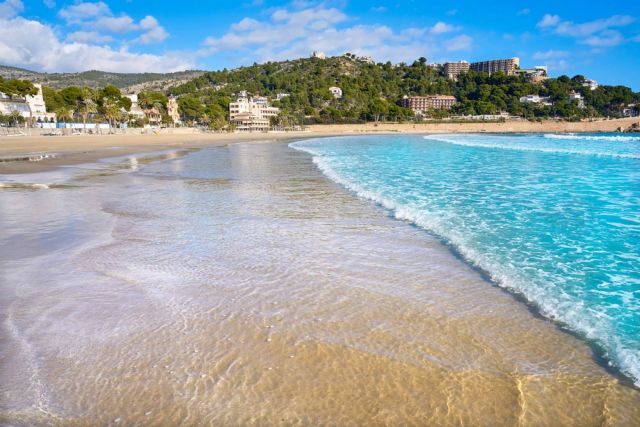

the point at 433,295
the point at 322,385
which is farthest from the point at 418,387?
the point at 433,295

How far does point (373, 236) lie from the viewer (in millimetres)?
7297

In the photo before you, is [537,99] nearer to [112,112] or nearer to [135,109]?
[135,109]

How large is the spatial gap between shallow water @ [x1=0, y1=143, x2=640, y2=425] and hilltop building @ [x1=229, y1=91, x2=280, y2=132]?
11414cm

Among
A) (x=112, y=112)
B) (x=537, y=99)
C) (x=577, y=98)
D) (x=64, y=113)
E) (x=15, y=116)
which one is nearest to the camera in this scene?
(x=15, y=116)

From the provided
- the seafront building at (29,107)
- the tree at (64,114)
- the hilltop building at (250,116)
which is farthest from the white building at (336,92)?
the seafront building at (29,107)

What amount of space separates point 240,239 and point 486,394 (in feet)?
16.1

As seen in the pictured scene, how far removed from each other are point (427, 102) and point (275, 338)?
618 feet

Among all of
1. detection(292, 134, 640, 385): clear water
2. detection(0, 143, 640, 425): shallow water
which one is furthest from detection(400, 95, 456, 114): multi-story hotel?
detection(0, 143, 640, 425): shallow water

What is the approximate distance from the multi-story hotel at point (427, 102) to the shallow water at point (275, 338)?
17934 cm

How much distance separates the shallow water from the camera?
9.23 feet

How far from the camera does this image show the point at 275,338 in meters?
3.73

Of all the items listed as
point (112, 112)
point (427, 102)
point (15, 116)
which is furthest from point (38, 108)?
point (427, 102)

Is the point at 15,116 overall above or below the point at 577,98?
below

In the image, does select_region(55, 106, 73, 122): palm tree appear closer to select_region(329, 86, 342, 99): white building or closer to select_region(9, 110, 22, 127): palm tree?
select_region(9, 110, 22, 127): palm tree
